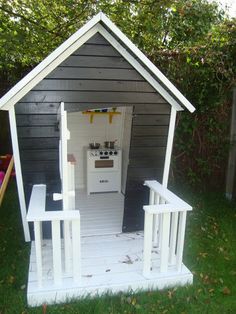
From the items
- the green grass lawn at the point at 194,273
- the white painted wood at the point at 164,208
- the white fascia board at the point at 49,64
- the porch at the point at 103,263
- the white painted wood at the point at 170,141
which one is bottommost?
the green grass lawn at the point at 194,273

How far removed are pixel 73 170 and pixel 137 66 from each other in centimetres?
140

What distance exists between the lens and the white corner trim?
300 cm

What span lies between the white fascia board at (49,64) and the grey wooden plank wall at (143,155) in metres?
0.95

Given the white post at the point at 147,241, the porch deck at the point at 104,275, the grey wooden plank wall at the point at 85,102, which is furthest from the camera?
the grey wooden plank wall at the point at 85,102

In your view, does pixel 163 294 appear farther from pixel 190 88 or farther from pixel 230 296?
pixel 190 88

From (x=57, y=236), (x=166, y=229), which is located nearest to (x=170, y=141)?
(x=166, y=229)

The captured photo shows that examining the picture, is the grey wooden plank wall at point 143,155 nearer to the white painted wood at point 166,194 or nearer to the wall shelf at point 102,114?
the white painted wood at point 166,194

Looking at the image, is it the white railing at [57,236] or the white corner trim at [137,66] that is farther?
the white corner trim at [137,66]

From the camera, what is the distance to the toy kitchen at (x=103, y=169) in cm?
524

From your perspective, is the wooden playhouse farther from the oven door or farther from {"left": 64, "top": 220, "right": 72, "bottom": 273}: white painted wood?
the oven door

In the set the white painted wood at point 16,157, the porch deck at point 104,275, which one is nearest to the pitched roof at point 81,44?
the white painted wood at point 16,157

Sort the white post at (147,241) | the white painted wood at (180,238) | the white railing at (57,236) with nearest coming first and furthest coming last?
→ 1. the white railing at (57,236)
2. the white post at (147,241)
3. the white painted wood at (180,238)

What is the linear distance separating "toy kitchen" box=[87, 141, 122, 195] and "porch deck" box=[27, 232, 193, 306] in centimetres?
186

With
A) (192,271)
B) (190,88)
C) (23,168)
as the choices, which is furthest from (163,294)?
(190,88)
